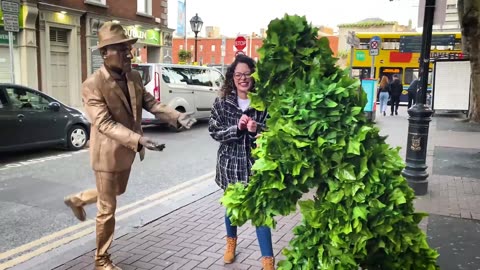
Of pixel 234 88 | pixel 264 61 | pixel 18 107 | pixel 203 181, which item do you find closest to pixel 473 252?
pixel 234 88

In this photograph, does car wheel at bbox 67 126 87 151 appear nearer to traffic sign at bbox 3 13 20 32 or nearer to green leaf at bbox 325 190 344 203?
traffic sign at bbox 3 13 20 32

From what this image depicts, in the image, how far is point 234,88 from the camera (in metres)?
3.79

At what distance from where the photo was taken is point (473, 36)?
534 inches

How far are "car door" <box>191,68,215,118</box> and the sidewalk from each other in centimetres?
789

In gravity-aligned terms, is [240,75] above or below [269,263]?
above

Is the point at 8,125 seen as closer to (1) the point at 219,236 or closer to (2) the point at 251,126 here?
(1) the point at 219,236

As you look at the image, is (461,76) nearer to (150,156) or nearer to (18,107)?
(150,156)

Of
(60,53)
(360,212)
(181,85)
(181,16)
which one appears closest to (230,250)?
(360,212)

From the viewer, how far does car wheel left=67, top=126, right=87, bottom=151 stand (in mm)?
9852

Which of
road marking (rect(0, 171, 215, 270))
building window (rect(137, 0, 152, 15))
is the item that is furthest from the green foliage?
building window (rect(137, 0, 152, 15))

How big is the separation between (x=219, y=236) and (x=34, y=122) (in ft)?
19.2

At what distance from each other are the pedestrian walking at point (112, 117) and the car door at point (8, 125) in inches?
224

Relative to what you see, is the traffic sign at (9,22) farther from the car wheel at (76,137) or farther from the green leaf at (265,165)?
the green leaf at (265,165)

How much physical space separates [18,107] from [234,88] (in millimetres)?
6459
